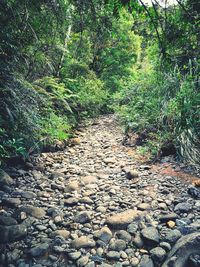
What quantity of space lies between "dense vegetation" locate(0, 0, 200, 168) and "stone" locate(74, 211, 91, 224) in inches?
44.1

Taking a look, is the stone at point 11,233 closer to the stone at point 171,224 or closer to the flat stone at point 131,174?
the stone at point 171,224

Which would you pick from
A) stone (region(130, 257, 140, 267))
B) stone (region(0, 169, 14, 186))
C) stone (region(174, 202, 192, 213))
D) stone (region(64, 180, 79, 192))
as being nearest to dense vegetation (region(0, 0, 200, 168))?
stone (region(0, 169, 14, 186))

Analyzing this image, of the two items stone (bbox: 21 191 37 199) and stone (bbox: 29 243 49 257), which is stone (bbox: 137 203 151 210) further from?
stone (bbox: 21 191 37 199)

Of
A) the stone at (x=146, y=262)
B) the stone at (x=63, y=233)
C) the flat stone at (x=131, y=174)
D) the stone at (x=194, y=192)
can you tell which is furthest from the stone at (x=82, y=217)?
the stone at (x=194, y=192)

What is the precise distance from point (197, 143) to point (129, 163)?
1.32 metres

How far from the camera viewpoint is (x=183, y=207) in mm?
3020

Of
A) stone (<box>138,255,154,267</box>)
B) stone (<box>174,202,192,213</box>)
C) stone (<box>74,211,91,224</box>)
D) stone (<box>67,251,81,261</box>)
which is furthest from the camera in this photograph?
stone (<box>174,202,192,213</box>)

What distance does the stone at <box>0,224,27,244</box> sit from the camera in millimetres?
2410

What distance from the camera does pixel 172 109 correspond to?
16.3ft

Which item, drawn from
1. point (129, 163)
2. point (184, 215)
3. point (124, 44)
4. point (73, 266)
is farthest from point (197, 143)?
point (124, 44)

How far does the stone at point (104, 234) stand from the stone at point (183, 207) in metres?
0.94

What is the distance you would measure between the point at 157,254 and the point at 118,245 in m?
0.40

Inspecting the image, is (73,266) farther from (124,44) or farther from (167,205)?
(124,44)

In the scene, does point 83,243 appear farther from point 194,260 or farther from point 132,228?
point 194,260
